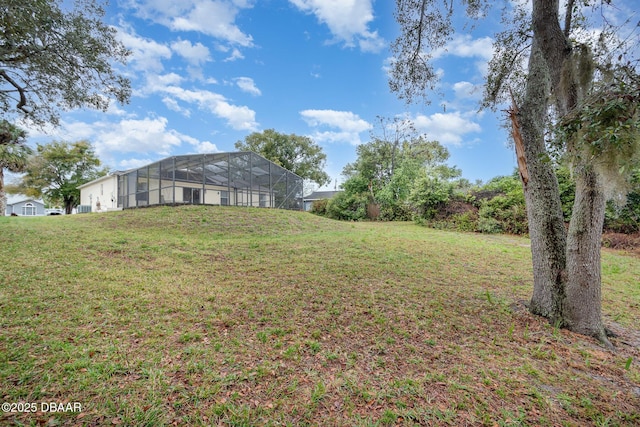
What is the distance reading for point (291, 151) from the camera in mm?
30812

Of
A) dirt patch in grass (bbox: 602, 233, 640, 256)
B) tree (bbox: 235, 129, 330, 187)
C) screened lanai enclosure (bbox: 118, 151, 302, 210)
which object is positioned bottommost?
dirt patch in grass (bbox: 602, 233, 640, 256)

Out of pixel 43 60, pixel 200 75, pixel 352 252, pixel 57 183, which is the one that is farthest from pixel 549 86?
pixel 57 183

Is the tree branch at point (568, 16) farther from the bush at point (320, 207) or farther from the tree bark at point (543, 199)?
the bush at point (320, 207)

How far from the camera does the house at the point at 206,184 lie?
13.9m

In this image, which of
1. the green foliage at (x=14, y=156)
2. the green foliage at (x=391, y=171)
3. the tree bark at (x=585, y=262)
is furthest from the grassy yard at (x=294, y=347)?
the green foliage at (x=14, y=156)

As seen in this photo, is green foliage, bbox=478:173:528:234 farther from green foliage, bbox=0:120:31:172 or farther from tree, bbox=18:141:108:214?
tree, bbox=18:141:108:214

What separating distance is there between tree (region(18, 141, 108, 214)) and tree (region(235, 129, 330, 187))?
15.2m

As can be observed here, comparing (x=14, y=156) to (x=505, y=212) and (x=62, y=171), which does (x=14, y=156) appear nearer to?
(x=62, y=171)

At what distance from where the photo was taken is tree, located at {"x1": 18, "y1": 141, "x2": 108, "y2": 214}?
24703 mm

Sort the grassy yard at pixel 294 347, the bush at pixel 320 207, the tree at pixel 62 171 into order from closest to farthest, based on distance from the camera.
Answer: the grassy yard at pixel 294 347 → the bush at pixel 320 207 → the tree at pixel 62 171

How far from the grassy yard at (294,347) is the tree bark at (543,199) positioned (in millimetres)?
444

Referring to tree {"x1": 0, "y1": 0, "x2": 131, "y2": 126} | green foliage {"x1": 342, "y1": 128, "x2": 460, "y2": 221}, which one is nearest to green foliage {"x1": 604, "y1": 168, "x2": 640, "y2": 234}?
green foliage {"x1": 342, "y1": 128, "x2": 460, "y2": 221}

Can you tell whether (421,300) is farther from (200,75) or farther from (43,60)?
(200,75)

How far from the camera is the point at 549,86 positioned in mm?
3438
